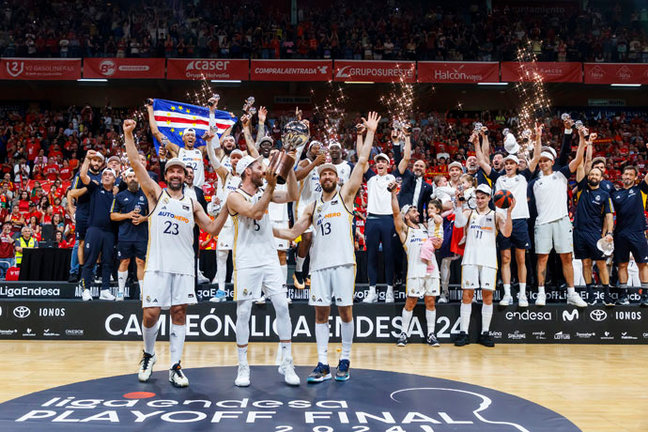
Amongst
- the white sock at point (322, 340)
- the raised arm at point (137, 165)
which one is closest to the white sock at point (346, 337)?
the white sock at point (322, 340)

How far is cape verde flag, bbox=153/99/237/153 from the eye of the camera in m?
14.4

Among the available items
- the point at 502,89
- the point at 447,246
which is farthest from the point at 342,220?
the point at 502,89

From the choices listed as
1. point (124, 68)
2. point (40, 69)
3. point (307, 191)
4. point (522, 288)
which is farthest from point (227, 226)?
point (40, 69)

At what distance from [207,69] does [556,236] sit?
55.9 ft

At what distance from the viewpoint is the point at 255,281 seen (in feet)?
21.4

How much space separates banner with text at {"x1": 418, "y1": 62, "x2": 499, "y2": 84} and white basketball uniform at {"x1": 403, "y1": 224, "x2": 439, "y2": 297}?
1529 cm

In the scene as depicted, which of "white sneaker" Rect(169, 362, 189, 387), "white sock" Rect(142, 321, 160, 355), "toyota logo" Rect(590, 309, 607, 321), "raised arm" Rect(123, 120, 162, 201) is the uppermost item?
"raised arm" Rect(123, 120, 162, 201)

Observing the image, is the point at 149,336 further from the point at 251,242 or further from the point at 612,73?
the point at 612,73

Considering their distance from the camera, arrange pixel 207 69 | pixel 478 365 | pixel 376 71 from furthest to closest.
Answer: pixel 376 71 < pixel 207 69 < pixel 478 365

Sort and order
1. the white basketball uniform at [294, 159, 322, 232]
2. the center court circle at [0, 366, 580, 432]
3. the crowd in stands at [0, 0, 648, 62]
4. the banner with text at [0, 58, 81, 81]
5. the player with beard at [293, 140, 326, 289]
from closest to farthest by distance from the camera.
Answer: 1. the center court circle at [0, 366, 580, 432]
2. the player with beard at [293, 140, 326, 289]
3. the white basketball uniform at [294, 159, 322, 232]
4. the banner with text at [0, 58, 81, 81]
5. the crowd in stands at [0, 0, 648, 62]

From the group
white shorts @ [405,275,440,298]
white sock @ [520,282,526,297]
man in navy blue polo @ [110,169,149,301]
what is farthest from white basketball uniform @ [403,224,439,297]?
man in navy blue polo @ [110,169,149,301]

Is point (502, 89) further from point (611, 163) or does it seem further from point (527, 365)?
point (527, 365)

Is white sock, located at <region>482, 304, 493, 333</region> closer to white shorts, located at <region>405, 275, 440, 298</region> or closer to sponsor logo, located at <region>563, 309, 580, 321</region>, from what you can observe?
white shorts, located at <region>405, 275, 440, 298</region>

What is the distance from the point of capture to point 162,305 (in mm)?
6535
